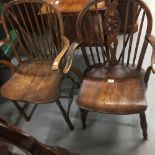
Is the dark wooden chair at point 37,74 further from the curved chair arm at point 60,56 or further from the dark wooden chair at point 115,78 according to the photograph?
the dark wooden chair at point 115,78

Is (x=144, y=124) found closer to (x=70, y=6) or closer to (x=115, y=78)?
(x=115, y=78)

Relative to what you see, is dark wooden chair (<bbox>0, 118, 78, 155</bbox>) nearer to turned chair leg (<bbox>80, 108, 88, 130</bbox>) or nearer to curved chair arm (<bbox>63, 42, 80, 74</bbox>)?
curved chair arm (<bbox>63, 42, 80, 74</bbox>)

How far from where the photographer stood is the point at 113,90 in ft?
5.06

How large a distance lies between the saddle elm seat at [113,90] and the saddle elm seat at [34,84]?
0.72 feet

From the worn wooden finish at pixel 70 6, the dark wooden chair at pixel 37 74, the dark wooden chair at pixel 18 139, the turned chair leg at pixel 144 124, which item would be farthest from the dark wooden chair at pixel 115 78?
the dark wooden chair at pixel 18 139

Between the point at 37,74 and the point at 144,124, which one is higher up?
the point at 37,74

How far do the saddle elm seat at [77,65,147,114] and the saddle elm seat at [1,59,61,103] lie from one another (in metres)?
0.22

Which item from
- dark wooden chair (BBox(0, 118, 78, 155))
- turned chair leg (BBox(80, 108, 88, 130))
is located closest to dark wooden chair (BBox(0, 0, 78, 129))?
turned chair leg (BBox(80, 108, 88, 130))

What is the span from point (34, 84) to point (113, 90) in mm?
594

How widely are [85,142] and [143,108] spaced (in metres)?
0.62

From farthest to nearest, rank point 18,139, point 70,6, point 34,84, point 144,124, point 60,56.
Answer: point 70,6 < point 34,84 < point 144,124 < point 60,56 < point 18,139

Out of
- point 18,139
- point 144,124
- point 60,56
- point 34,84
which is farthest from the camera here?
point 34,84

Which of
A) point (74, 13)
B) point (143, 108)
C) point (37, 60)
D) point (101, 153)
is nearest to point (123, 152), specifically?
point (101, 153)

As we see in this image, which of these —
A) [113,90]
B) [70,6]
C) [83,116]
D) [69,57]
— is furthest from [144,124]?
[70,6]
